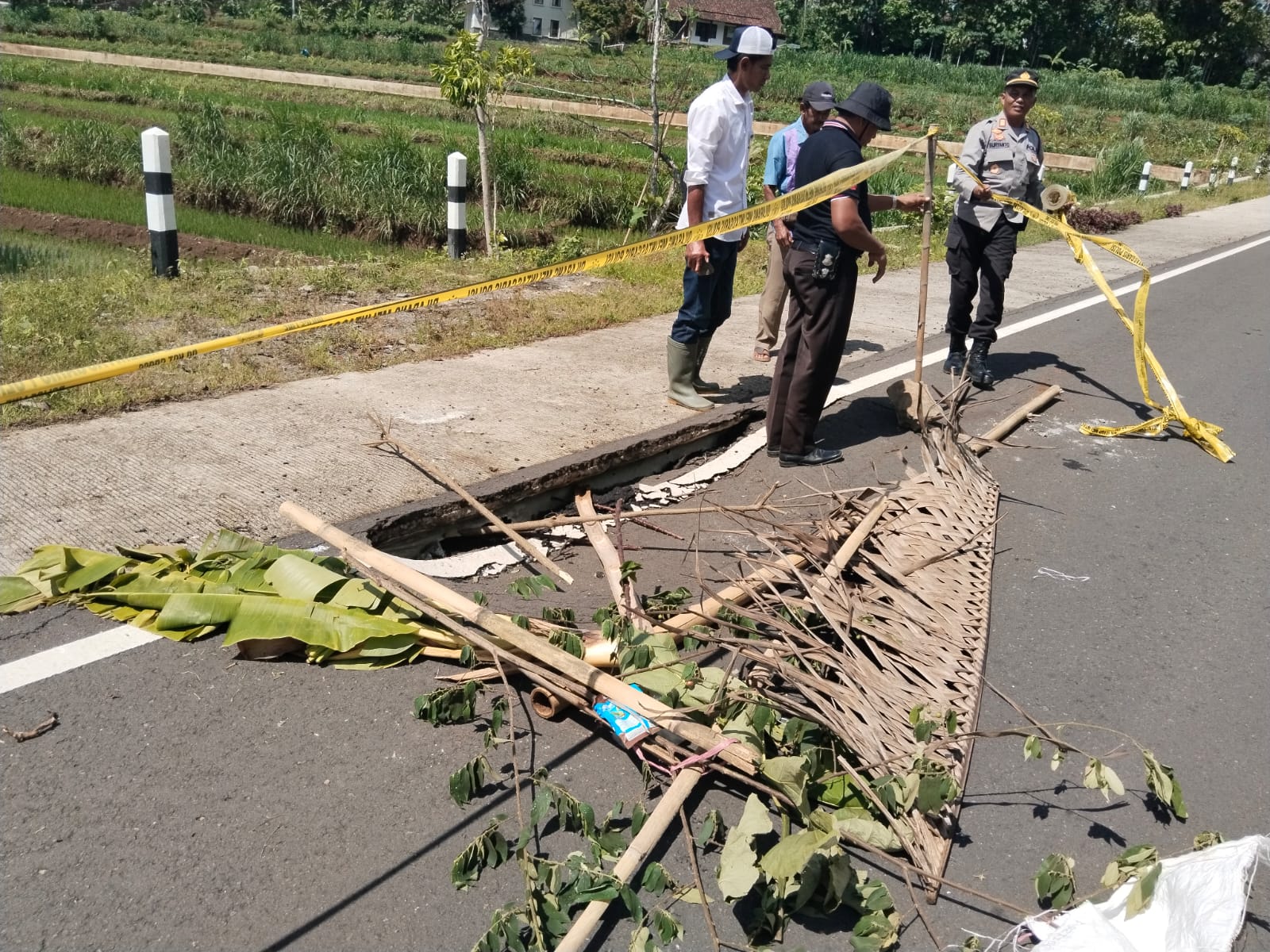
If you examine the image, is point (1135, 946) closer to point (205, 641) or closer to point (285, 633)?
point (285, 633)

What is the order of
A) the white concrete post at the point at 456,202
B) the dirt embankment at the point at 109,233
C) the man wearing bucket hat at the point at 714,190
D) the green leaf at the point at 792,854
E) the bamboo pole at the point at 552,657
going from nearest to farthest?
the green leaf at the point at 792,854
the bamboo pole at the point at 552,657
the man wearing bucket hat at the point at 714,190
the white concrete post at the point at 456,202
the dirt embankment at the point at 109,233

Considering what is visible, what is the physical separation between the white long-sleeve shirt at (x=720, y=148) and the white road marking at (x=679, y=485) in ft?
4.12

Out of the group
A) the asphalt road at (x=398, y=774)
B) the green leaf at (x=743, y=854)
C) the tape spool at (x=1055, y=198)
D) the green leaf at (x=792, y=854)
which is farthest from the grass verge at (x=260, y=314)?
the green leaf at (x=792, y=854)

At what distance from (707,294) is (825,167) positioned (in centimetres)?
109

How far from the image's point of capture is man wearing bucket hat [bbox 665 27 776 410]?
596 cm

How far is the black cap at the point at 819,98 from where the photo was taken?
21.4ft

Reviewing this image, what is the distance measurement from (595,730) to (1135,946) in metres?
1.54

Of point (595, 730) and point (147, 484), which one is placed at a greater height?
point (147, 484)

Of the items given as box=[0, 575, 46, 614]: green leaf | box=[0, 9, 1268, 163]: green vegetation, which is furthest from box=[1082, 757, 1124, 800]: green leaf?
box=[0, 9, 1268, 163]: green vegetation

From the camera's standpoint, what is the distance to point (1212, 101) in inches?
1861

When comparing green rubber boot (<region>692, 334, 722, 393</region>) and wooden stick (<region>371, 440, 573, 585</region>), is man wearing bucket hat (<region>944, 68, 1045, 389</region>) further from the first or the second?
wooden stick (<region>371, 440, 573, 585</region>)

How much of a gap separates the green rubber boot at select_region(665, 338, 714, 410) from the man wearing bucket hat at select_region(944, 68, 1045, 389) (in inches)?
76.2

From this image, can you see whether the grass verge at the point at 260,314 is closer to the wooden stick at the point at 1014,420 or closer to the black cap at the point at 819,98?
the black cap at the point at 819,98

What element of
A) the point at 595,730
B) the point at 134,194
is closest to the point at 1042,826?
the point at 595,730
